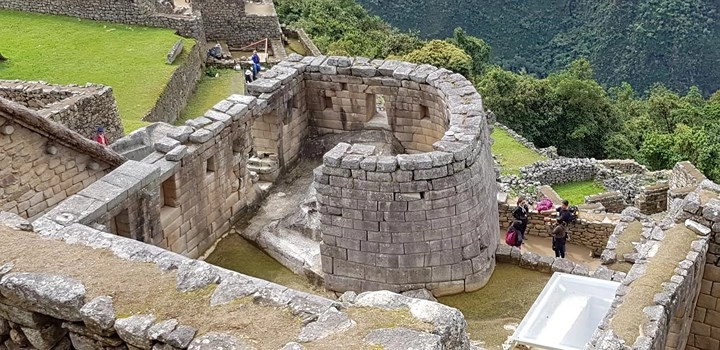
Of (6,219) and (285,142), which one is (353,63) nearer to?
(285,142)

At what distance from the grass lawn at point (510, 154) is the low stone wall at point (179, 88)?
33.5 ft

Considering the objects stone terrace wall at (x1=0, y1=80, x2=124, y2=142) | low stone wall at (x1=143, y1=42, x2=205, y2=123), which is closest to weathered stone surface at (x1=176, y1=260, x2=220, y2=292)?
stone terrace wall at (x1=0, y1=80, x2=124, y2=142)

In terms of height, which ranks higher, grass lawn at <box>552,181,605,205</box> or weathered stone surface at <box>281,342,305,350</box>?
weathered stone surface at <box>281,342,305,350</box>

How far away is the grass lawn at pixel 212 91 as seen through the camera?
83.1 ft

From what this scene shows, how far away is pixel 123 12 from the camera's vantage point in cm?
3041

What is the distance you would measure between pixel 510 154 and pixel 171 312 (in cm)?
2537

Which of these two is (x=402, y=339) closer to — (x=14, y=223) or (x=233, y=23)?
(x=14, y=223)

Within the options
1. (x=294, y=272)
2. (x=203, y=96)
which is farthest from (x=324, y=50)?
(x=294, y=272)

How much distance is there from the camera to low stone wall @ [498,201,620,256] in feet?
57.2

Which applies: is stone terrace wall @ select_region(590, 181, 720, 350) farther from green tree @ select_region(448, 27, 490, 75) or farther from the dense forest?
green tree @ select_region(448, 27, 490, 75)

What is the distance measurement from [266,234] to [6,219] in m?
5.70

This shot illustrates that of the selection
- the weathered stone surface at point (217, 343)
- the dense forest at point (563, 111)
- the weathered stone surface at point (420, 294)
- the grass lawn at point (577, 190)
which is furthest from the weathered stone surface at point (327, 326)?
the dense forest at point (563, 111)

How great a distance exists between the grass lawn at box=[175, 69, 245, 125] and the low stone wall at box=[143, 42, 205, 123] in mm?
186

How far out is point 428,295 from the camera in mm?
11008
